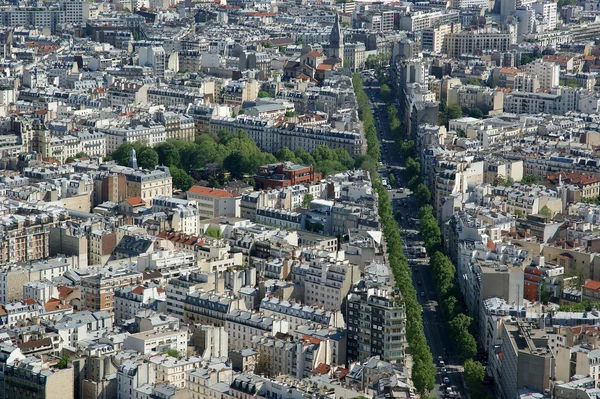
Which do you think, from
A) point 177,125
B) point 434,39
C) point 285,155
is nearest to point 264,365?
point 285,155

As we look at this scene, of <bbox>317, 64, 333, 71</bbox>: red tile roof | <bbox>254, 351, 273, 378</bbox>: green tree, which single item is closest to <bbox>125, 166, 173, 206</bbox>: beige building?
<bbox>254, 351, 273, 378</bbox>: green tree

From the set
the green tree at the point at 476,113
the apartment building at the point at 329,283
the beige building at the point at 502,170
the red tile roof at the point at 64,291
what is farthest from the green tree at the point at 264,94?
the red tile roof at the point at 64,291

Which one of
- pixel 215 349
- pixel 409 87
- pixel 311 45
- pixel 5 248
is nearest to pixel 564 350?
pixel 215 349

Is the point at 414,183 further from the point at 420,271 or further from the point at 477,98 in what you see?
the point at 477,98

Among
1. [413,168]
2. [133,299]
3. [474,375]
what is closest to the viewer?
[474,375]

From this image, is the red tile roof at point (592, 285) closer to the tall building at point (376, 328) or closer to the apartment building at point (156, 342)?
the tall building at point (376, 328)
